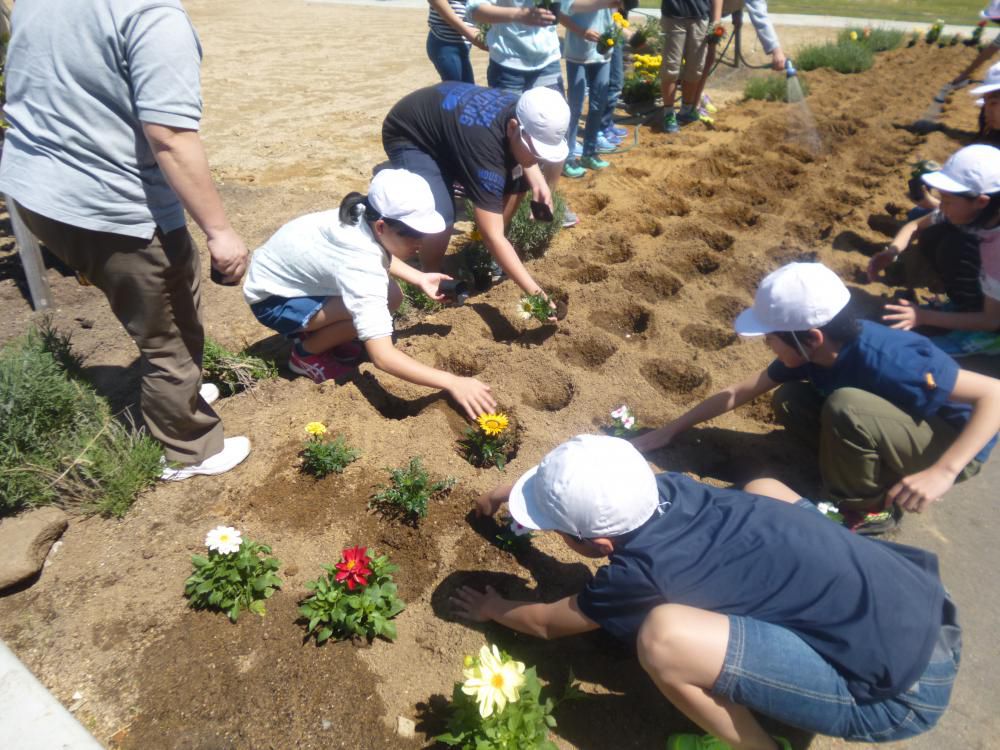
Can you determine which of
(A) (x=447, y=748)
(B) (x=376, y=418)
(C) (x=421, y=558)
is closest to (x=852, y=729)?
(A) (x=447, y=748)

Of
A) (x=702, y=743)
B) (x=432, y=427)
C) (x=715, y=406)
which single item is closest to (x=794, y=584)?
(x=702, y=743)

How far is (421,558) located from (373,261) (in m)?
1.23

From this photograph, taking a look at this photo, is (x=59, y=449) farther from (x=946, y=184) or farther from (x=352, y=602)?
(x=946, y=184)

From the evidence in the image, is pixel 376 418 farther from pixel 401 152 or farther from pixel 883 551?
pixel 883 551

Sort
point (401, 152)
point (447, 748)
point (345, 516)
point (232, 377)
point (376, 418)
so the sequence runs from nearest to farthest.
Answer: point (447, 748) < point (345, 516) < point (376, 418) < point (232, 377) < point (401, 152)

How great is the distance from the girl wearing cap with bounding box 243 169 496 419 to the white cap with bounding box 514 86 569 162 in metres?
0.75

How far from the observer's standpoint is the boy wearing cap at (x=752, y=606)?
1.75 m

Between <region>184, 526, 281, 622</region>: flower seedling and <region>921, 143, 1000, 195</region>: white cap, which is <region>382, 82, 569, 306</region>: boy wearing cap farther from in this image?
<region>184, 526, 281, 622</region>: flower seedling

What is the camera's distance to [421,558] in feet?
8.43

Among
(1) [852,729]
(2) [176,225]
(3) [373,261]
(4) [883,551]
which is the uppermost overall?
(2) [176,225]

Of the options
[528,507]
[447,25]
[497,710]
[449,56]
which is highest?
[447,25]

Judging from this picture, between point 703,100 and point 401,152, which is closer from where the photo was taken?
point 401,152

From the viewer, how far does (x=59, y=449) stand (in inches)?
105

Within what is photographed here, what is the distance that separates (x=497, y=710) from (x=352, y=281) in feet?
5.76
